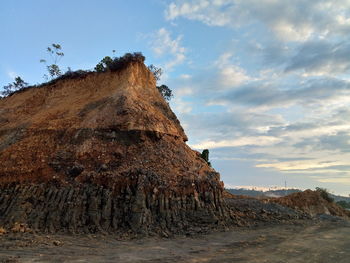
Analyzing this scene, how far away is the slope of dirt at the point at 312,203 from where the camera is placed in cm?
2617

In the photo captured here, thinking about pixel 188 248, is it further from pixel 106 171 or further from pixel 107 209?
pixel 106 171

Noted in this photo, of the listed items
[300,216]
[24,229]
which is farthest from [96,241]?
[300,216]

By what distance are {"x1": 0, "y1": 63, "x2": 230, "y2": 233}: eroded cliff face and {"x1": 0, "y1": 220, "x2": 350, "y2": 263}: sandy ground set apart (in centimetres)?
152

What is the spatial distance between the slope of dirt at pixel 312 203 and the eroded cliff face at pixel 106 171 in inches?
458

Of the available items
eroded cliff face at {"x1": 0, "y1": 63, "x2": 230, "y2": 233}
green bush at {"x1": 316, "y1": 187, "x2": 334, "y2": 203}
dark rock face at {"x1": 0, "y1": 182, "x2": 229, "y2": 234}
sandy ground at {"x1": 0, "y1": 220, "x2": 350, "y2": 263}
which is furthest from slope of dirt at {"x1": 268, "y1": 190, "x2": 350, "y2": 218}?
dark rock face at {"x1": 0, "y1": 182, "x2": 229, "y2": 234}

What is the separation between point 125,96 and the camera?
2102 centimetres

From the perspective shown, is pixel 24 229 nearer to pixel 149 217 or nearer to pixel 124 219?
pixel 124 219

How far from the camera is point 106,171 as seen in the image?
15.5 metres

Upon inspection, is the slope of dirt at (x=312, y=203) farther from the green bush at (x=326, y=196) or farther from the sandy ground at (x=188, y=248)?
the sandy ground at (x=188, y=248)

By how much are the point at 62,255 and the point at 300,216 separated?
1581 cm

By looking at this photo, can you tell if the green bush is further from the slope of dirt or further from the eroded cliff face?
the eroded cliff face

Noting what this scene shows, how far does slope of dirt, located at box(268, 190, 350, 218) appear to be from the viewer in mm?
26172

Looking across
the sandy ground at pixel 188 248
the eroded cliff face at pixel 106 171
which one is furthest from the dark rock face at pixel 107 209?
the sandy ground at pixel 188 248

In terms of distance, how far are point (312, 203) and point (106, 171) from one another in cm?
1973
